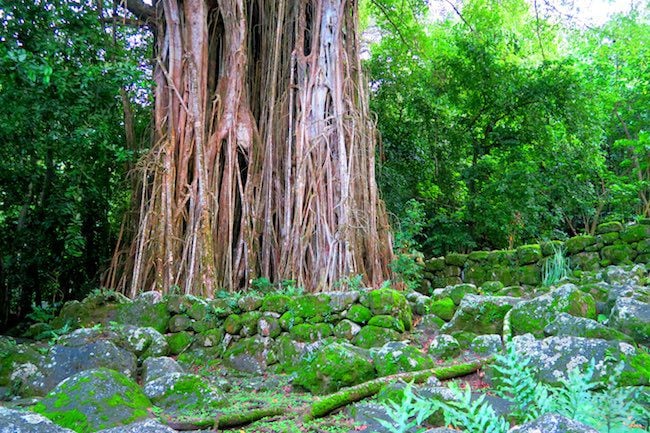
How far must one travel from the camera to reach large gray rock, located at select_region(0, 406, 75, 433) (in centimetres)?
162

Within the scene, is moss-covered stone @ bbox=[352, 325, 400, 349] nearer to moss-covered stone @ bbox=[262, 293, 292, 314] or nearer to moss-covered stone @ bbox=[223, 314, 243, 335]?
moss-covered stone @ bbox=[262, 293, 292, 314]

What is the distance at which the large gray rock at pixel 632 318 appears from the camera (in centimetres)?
309

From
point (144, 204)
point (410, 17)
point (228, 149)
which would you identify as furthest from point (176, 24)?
point (410, 17)

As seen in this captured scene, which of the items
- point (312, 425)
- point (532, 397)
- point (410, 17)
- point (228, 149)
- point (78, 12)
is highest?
point (410, 17)

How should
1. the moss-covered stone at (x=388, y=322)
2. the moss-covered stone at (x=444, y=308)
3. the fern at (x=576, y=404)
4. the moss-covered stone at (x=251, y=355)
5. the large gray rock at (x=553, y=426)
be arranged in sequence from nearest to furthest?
the large gray rock at (x=553, y=426), the fern at (x=576, y=404), the moss-covered stone at (x=388, y=322), the moss-covered stone at (x=251, y=355), the moss-covered stone at (x=444, y=308)

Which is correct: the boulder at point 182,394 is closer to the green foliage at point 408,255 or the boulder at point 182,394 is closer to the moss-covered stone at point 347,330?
the moss-covered stone at point 347,330

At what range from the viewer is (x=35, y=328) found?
197 inches

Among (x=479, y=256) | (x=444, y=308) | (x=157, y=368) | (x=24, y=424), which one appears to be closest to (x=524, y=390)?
(x=24, y=424)

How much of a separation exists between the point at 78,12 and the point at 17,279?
386cm

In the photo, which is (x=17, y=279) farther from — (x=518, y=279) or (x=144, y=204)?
(x=518, y=279)

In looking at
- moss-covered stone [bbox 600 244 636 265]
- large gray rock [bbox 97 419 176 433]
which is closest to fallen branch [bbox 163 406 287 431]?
large gray rock [bbox 97 419 176 433]

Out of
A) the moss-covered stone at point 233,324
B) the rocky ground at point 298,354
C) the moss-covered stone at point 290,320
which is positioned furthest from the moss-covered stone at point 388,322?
the moss-covered stone at point 233,324

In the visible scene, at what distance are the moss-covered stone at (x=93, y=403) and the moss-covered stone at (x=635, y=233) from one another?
18.5 feet

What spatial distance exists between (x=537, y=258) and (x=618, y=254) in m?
0.90
